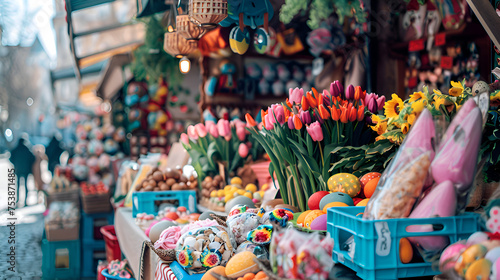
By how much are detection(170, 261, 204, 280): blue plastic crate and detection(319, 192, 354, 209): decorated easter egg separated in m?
0.52

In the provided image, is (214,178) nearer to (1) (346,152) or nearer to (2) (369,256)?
(1) (346,152)

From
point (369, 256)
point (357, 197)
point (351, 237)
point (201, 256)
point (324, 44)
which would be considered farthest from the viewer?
point (324, 44)

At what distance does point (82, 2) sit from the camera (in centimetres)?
453

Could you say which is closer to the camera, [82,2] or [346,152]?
[346,152]

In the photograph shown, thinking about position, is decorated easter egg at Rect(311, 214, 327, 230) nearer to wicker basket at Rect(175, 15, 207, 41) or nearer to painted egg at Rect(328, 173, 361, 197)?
painted egg at Rect(328, 173, 361, 197)

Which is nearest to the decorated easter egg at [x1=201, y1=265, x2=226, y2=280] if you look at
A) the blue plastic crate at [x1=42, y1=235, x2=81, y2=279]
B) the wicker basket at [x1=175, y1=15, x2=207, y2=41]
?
the wicker basket at [x1=175, y1=15, x2=207, y2=41]

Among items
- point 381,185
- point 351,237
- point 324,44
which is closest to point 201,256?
point 351,237

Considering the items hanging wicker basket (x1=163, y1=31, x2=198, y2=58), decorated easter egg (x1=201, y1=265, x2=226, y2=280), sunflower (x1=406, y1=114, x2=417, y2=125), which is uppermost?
hanging wicker basket (x1=163, y1=31, x2=198, y2=58)

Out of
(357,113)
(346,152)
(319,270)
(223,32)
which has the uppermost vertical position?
(223,32)

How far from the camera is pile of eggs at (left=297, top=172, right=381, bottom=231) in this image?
5.40 ft

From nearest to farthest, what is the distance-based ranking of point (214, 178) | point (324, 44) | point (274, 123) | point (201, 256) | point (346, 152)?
point (201, 256)
point (346, 152)
point (274, 123)
point (214, 178)
point (324, 44)

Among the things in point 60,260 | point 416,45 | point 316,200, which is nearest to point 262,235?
point 316,200

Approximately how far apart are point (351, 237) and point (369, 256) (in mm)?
146

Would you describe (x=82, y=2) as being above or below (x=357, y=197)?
above
